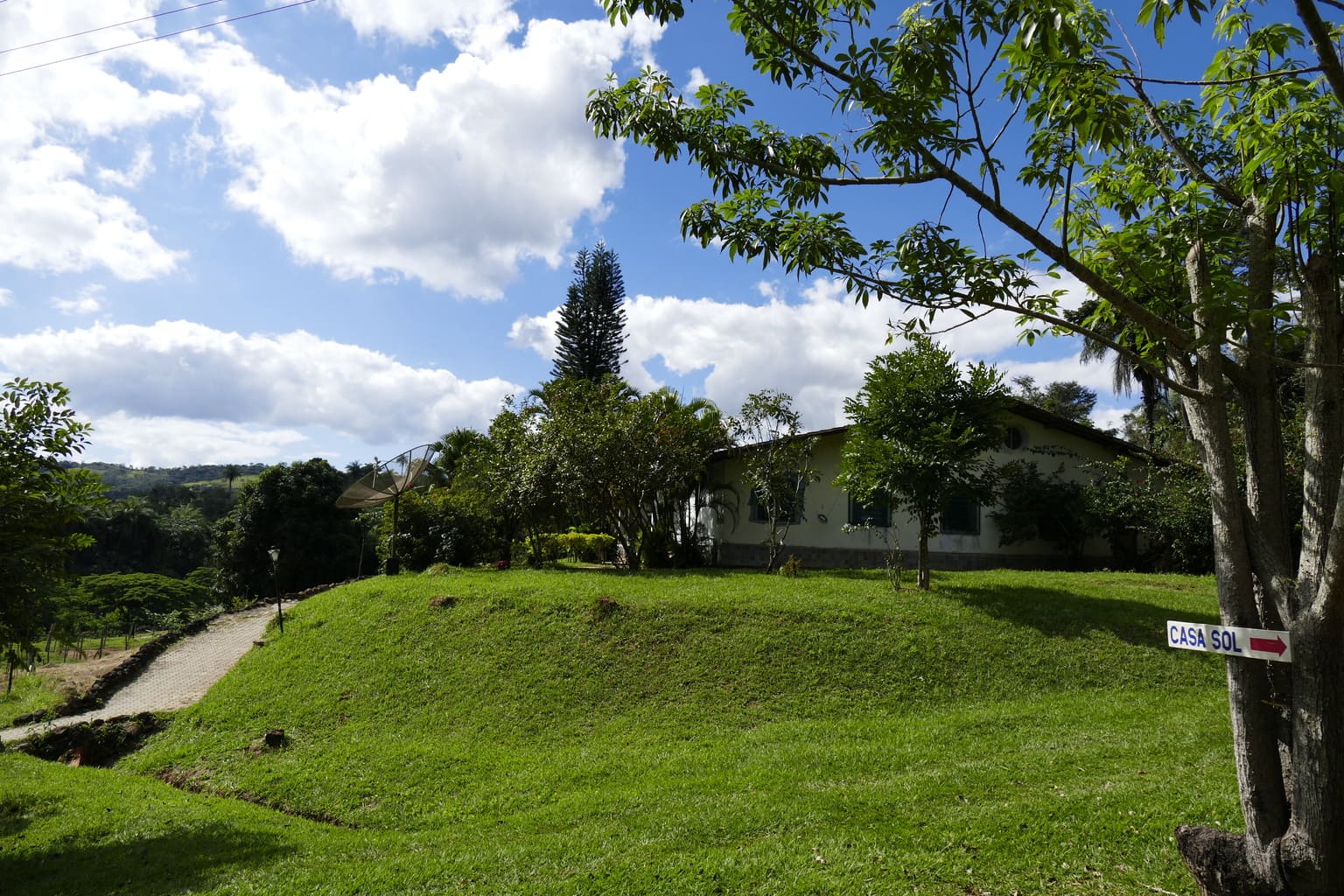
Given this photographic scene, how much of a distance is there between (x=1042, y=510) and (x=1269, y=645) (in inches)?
632

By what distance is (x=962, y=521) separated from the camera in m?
19.4

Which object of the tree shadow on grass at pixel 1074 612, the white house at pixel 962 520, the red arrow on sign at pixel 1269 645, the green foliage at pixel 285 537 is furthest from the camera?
the green foliage at pixel 285 537

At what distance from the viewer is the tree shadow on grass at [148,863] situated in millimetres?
5910

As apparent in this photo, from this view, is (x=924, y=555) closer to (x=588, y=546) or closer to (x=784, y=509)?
(x=784, y=509)

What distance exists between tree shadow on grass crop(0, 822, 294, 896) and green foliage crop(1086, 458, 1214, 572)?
49.5 feet

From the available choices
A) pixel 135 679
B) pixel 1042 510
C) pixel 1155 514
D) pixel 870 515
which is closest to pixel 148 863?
pixel 135 679

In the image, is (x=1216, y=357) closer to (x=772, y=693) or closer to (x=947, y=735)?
(x=947, y=735)

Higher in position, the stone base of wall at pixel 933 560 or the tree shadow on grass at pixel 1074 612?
the stone base of wall at pixel 933 560

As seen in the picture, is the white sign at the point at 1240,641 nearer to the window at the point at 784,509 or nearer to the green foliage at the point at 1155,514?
the green foliage at the point at 1155,514

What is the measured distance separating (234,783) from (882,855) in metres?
7.62

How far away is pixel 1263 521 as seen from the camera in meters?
3.92


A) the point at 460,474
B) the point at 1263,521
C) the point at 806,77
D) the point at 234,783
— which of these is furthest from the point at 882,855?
the point at 460,474

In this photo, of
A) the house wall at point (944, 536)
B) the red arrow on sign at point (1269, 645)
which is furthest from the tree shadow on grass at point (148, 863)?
the house wall at point (944, 536)

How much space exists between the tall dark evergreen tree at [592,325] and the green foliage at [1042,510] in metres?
20.2
